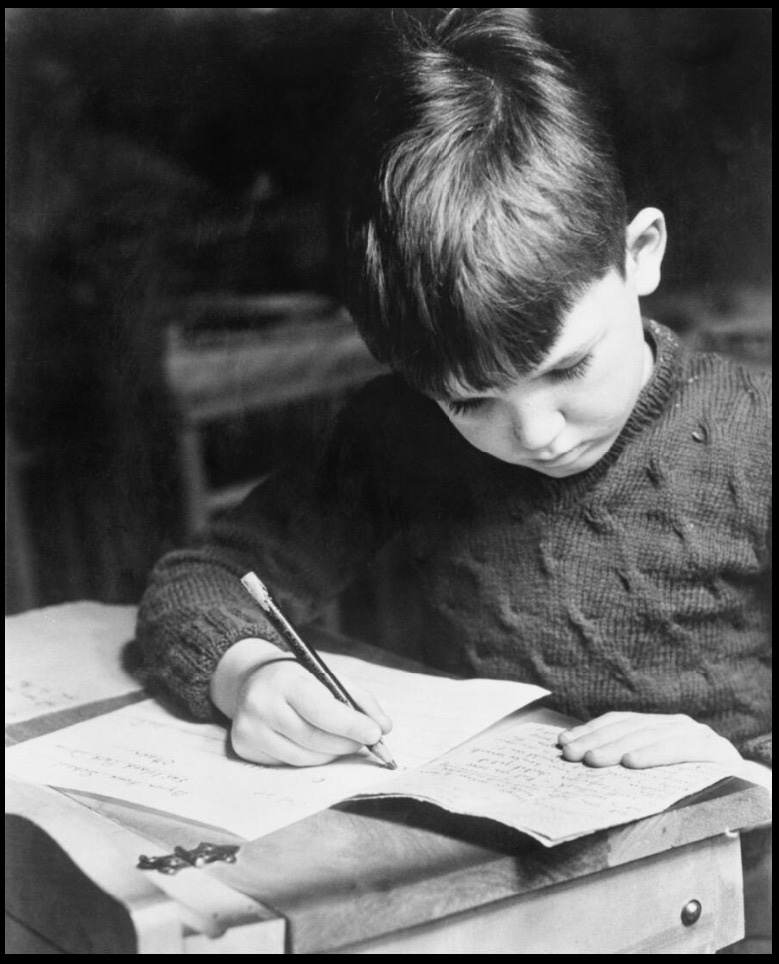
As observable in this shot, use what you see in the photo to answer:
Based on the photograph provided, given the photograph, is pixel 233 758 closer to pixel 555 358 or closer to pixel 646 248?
pixel 555 358

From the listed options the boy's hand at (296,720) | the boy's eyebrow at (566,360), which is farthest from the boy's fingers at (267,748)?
the boy's eyebrow at (566,360)

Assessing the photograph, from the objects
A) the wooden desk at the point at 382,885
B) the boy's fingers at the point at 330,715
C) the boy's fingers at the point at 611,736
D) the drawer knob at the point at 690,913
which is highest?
the boy's fingers at the point at 330,715

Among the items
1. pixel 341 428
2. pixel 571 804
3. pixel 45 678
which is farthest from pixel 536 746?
pixel 45 678

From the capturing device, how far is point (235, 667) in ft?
2.23

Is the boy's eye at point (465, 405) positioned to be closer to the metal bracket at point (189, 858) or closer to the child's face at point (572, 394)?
the child's face at point (572, 394)

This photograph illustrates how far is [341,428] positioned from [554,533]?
6.7 inches

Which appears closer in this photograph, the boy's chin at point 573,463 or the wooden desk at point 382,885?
the wooden desk at point 382,885

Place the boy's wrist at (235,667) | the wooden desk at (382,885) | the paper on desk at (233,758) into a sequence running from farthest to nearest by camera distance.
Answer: the boy's wrist at (235,667)
the paper on desk at (233,758)
the wooden desk at (382,885)

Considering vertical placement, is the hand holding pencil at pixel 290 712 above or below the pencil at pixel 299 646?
below

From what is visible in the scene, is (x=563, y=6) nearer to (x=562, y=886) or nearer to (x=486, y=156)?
(x=486, y=156)

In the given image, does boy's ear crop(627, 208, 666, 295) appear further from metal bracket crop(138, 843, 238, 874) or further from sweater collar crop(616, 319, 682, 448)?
metal bracket crop(138, 843, 238, 874)

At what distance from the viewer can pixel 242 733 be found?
2.07 ft

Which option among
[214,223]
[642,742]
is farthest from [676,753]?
[214,223]

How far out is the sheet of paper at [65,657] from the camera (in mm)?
737
